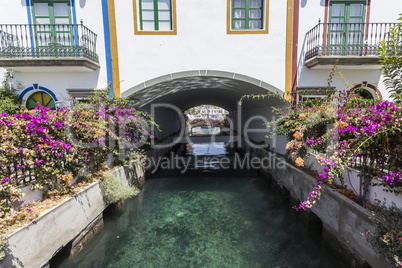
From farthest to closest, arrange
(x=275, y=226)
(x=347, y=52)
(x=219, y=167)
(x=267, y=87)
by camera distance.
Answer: (x=219, y=167)
(x=267, y=87)
(x=347, y=52)
(x=275, y=226)

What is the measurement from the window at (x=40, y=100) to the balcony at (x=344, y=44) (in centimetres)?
1060

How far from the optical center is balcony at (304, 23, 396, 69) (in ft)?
26.8

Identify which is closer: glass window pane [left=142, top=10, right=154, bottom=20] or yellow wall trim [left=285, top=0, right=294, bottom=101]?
yellow wall trim [left=285, top=0, right=294, bottom=101]

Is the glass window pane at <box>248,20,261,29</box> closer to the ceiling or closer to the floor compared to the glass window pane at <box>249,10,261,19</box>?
closer to the floor

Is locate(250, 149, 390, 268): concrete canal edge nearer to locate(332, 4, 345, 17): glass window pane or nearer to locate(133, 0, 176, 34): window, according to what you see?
locate(332, 4, 345, 17): glass window pane

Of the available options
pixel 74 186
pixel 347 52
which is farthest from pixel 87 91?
pixel 347 52

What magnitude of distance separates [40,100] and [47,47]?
2.24 meters

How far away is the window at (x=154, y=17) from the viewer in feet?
28.8

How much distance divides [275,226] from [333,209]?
1.91 metres

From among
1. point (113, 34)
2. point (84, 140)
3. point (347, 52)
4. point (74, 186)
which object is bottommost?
point (74, 186)

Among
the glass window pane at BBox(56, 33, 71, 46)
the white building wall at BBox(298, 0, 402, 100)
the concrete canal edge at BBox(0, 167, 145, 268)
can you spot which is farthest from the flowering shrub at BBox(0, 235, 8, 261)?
the white building wall at BBox(298, 0, 402, 100)

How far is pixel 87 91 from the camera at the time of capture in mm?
9023

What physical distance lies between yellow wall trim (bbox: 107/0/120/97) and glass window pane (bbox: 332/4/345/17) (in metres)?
8.69

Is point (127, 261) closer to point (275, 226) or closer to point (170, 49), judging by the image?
point (275, 226)
